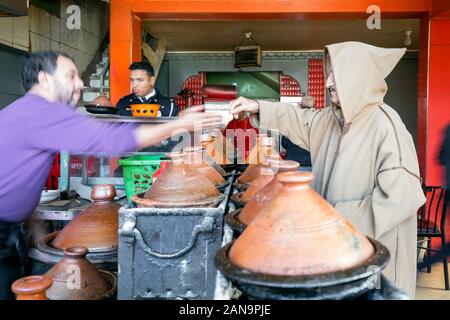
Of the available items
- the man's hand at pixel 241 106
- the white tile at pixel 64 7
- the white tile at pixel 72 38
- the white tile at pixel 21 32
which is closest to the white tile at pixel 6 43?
the white tile at pixel 21 32

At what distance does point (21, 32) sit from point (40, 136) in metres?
5.23

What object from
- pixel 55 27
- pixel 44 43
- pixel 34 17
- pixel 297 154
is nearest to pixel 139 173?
pixel 297 154

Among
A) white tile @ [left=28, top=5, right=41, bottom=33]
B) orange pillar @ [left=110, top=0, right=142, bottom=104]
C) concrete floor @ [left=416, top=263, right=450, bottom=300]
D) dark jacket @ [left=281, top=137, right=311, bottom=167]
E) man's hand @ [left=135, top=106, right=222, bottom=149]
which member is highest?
white tile @ [left=28, top=5, right=41, bottom=33]

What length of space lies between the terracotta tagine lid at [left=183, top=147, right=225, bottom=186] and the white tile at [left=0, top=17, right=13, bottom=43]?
4.53 meters

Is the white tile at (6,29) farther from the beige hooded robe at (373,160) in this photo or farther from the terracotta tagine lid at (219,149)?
the beige hooded robe at (373,160)

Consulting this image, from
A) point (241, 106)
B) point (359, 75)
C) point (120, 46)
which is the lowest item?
point (241, 106)

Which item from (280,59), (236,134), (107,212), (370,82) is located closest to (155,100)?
(236,134)

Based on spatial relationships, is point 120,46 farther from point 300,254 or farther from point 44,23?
point 300,254

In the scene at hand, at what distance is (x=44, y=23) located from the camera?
7.23 metres

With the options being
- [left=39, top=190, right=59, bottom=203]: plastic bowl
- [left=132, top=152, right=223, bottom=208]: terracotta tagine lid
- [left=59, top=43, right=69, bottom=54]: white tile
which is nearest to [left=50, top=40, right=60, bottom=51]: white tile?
[left=59, top=43, right=69, bottom=54]: white tile

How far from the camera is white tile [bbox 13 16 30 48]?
6340mm

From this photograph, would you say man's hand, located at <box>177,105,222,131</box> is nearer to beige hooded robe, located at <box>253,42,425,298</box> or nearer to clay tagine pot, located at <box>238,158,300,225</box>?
clay tagine pot, located at <box>238,158,300,225</box>

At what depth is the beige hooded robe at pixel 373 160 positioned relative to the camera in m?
1.98
